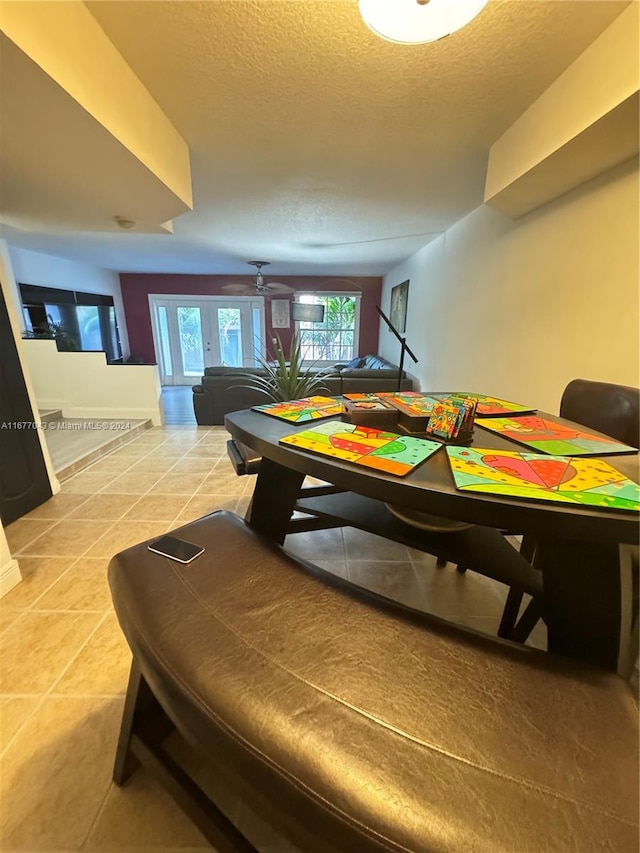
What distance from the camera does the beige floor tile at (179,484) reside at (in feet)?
7.97

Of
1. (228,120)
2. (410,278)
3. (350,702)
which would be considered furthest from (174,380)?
(350,702)

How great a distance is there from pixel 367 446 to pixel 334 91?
1654 mm

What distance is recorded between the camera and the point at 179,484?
2545mm

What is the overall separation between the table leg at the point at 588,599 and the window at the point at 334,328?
6306 mm

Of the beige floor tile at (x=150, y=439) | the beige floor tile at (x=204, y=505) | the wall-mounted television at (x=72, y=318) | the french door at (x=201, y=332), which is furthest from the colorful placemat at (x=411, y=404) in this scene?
the french door at (x=201, y=332)

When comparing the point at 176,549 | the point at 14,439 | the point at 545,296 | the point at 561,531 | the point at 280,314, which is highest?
the point at 280,314

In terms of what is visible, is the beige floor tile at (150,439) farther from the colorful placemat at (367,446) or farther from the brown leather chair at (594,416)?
the brown leather chair at (594,416)

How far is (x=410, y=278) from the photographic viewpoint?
4707 millimetres

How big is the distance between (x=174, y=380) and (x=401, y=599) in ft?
23.1

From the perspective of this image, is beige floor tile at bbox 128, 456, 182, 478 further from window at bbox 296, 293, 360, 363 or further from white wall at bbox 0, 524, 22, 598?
window at bbox 296, 293, 360, 363

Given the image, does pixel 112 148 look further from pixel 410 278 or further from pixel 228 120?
pixel 410 278

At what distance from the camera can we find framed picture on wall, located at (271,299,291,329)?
22.4ft

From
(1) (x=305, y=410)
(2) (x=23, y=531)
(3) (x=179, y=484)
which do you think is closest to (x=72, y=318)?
(3) (x=179, y=484)

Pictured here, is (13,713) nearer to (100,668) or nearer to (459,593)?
(100,668)
